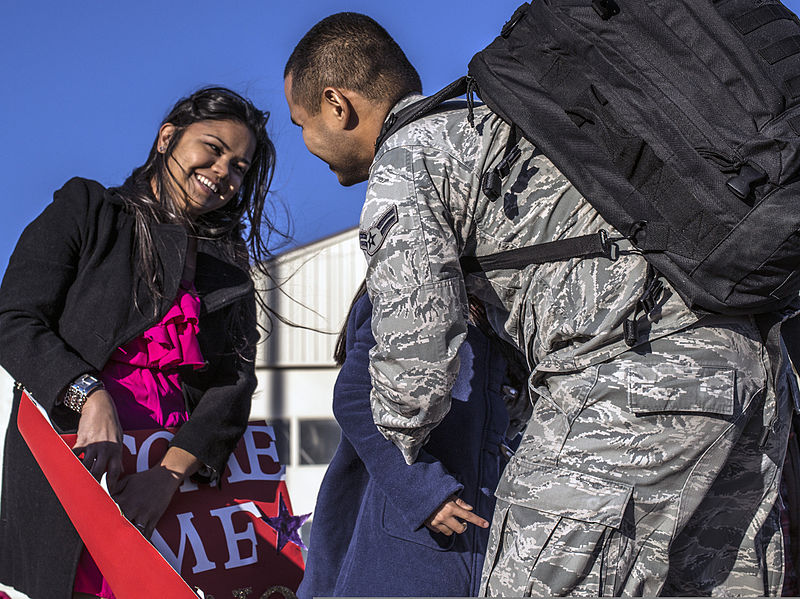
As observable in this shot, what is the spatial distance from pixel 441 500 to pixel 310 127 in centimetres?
97

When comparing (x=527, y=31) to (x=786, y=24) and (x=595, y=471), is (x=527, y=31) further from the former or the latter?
Answer: (x=595, y=471)

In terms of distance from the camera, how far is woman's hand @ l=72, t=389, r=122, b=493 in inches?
84.7

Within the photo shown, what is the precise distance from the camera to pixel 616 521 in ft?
4.95

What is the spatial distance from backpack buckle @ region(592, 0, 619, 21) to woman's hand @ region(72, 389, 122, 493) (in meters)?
1.52

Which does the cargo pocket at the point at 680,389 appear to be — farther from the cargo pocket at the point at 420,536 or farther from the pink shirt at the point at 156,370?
the pink shirt at the point at 156,370

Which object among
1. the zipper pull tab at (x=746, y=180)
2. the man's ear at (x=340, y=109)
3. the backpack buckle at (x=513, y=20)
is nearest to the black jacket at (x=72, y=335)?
the man's ear at (x=340, y=109)

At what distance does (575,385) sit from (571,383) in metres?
0.01

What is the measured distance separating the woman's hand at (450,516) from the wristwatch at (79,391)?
0.93 meters

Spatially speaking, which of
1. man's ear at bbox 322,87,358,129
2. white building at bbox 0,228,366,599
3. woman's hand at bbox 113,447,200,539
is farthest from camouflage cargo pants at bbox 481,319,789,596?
white building at bbox 0,228,366,599

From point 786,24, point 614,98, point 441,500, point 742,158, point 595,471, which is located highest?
point 786,24

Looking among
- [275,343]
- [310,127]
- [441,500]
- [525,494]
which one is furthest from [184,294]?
[275,343]

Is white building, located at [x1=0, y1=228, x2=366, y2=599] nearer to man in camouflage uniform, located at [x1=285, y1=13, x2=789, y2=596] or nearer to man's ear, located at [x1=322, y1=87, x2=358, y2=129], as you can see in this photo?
man's ear, located at [x1=322, y1=87, x2=358, y2=129]

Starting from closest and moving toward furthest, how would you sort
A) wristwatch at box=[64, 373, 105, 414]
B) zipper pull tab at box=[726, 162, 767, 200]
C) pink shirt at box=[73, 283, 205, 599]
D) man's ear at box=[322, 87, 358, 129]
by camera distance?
zipper pull tab at box=[726, 162, 767, 200] < man's ear at box=[322, 87, 358, 129] < wristwatch at box=[64, 373, 105, 414] < pink shirt at box=[73, 283, 205, 599]

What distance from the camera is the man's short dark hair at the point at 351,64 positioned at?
2.10 metres
